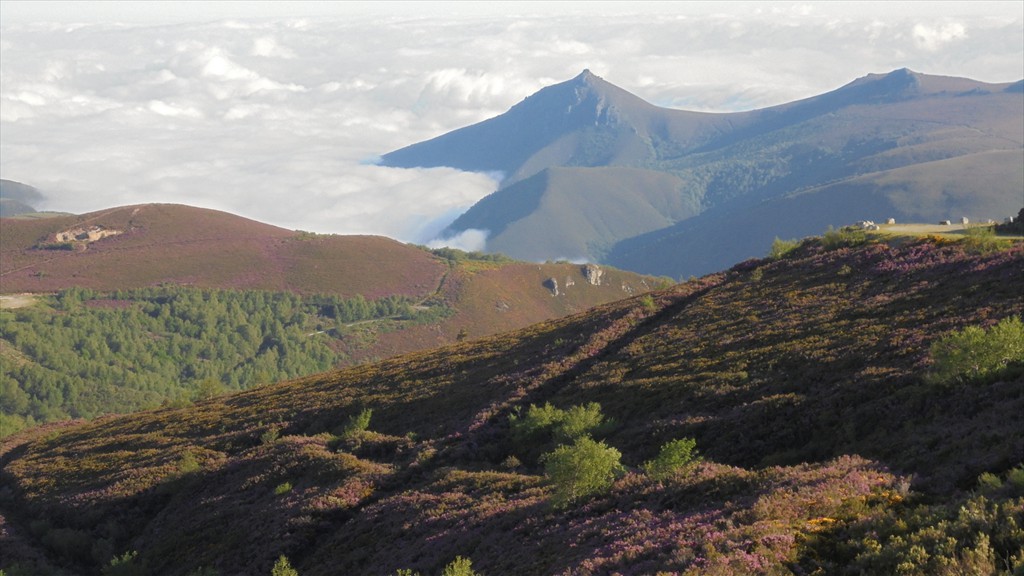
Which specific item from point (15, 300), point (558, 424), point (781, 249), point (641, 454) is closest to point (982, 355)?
point (641, 454)

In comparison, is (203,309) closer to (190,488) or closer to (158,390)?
(158,390)

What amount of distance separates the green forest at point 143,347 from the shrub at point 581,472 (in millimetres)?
116427

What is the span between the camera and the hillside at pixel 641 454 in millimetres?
16703

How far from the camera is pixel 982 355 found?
25.5 metres

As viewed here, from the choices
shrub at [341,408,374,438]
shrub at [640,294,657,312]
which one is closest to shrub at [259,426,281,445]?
shrub at [341,408,374,438]

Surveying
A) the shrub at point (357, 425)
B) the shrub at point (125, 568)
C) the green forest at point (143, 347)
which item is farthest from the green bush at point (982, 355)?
the green forest at point (143, 347)

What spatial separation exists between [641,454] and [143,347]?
16411cm

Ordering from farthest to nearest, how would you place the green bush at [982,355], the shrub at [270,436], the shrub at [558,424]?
the shrub at [270,436] → the shrub at [558,424] → the green bush at [982,355]

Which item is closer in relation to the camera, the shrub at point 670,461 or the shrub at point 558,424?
the shrub at point 670,461

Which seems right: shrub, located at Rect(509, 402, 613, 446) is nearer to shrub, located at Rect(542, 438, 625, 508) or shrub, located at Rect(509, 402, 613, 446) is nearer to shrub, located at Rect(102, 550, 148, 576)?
shrub, located at Rect(542, 438, 625, 508)

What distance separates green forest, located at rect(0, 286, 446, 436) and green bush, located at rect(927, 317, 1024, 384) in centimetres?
12004

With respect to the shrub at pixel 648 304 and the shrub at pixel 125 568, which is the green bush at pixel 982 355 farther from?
the shrub at pixel 648 304

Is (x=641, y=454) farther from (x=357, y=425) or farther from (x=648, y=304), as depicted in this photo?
(x=648, y=304)

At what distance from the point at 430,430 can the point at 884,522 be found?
2964 centimetres
